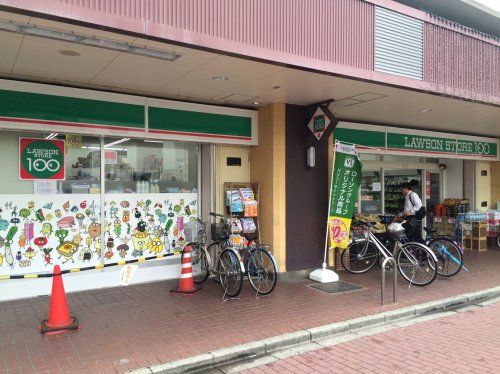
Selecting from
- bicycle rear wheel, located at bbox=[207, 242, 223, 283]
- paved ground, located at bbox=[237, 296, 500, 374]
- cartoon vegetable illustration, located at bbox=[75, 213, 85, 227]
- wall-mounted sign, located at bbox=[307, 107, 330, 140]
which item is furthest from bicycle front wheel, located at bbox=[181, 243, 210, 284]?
paved ground, located at bbox=[237, 296, 500, 374]

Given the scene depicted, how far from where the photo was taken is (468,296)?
6.83 metres

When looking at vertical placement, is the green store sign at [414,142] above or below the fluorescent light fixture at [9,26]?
below

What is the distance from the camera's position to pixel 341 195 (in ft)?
27.1

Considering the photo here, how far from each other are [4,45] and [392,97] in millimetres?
6017

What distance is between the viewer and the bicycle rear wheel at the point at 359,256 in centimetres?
852

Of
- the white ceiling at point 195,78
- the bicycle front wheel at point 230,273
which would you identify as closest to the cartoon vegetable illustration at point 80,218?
the white ceiling at point 195,78

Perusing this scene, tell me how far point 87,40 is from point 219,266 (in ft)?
13.4

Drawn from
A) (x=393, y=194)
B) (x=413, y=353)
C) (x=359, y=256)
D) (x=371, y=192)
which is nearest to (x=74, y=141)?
(x=359, y=256)

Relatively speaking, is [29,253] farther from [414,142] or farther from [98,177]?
[414,142]

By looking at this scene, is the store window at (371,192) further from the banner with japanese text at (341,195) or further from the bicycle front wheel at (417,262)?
the bicycle front wheel at (417,262)

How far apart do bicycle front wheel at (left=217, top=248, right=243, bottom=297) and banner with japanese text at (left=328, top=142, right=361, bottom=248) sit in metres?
2.36

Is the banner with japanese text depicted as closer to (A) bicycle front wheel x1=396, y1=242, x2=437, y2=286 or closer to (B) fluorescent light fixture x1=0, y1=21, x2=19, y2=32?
(A) bicycle front wheel x1=396, y1=242, x2=437, y2=286

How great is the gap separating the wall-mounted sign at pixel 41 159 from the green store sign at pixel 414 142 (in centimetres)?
549

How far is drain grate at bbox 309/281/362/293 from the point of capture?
720 cm
